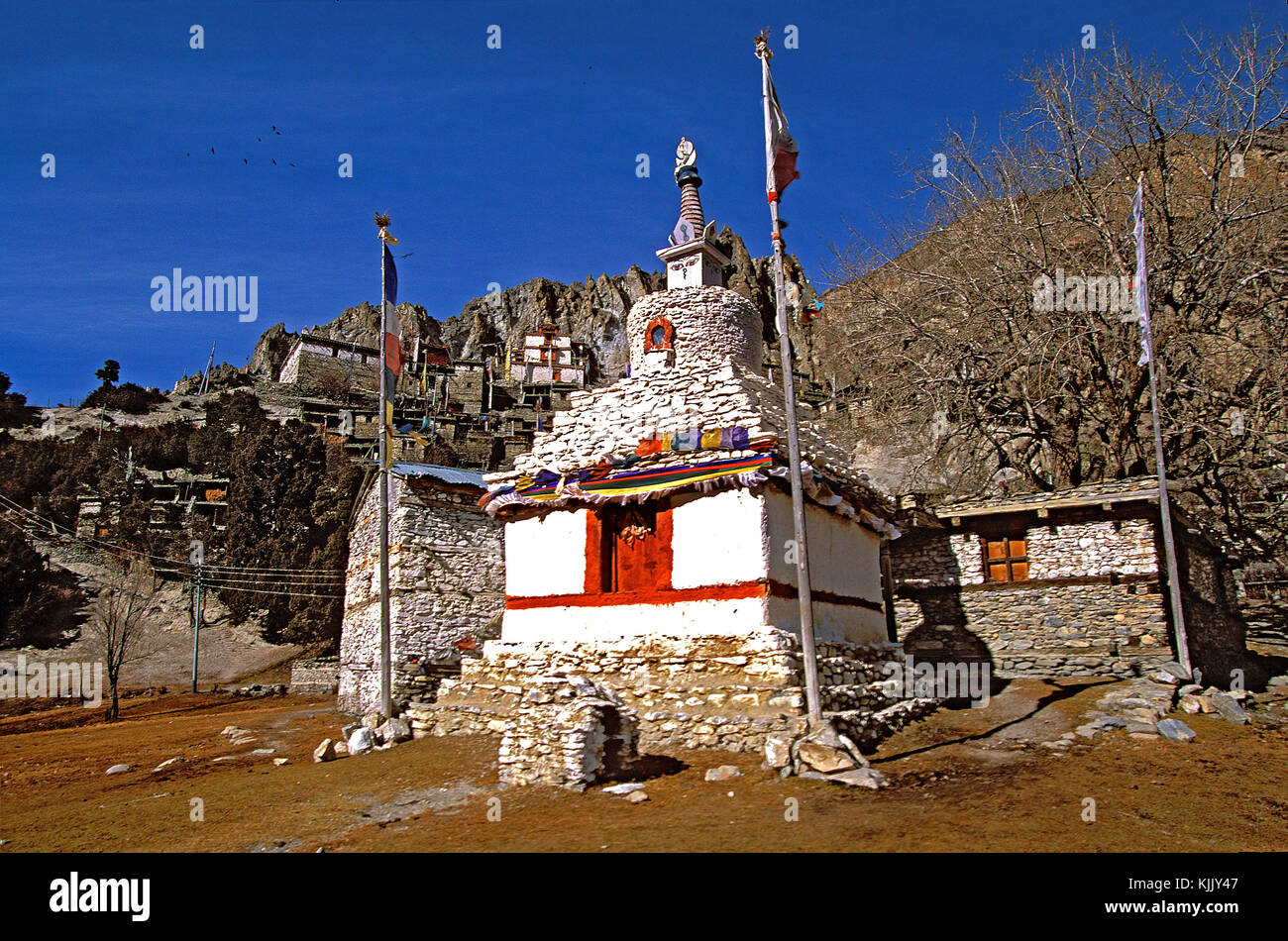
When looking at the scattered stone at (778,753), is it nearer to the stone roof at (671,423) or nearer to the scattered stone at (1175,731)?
the stone roof at (671,423)

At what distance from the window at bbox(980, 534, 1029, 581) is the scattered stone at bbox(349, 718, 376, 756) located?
17.1 m

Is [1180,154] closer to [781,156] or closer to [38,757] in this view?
[781,156]

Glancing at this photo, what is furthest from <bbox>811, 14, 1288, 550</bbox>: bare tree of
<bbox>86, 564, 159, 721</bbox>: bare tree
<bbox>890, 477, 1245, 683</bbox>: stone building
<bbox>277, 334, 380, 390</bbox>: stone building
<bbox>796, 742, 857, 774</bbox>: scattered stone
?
<bbox>277, 334, 380, 390</bbox>: stone building

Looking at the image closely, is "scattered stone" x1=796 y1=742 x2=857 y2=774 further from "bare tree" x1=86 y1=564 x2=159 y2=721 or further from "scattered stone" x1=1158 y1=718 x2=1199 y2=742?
"bare tree" x1=86 y1=564 x2=159 y2=721

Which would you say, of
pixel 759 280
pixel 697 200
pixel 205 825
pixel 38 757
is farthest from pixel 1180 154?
pixel 759 280

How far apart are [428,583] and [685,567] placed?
10322mm

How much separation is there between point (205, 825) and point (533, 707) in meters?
4.88

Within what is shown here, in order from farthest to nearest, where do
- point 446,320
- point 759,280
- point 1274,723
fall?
point 446,320 → point 759,280 → point 1274,723

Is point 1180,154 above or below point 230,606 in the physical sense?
above

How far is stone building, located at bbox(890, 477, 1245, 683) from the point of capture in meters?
19.6

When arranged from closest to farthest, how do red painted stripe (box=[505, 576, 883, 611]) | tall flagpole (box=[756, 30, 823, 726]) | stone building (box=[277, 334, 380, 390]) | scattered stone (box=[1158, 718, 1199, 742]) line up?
tall flagpole (box=[756, 30, 823, 726])
scattered stone (box=[1158, 718, 1199, 742])
red painted stripe (box=[505, 576, 883, 611])
stone building (box=[277, 334, 380, 390])

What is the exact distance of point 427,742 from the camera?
623 inches

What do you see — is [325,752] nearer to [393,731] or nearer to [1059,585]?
[393,731]

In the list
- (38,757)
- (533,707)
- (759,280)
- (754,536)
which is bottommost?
(38,757)
